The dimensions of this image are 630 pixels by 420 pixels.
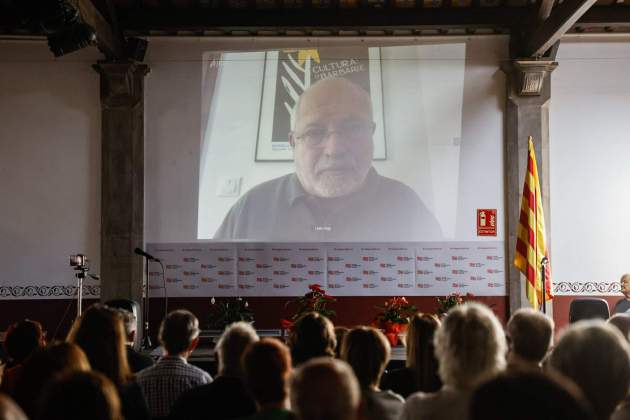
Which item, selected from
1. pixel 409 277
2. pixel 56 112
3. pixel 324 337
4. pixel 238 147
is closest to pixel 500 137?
pixel 409 277

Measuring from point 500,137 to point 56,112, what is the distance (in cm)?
485

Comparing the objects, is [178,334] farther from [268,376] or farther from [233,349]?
[268,376]

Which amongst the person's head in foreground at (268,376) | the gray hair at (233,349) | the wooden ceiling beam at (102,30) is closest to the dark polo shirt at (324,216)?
the wooden ceiling beam at (102,30)

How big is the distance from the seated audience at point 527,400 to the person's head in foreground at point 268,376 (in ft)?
3.89

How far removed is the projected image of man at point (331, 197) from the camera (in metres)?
8.06

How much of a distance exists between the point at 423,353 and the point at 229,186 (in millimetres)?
4932

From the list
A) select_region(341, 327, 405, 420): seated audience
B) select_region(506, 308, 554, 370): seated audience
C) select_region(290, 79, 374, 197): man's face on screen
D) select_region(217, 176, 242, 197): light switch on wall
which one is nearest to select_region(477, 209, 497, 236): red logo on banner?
select_region(290, 79, 374, 197): man's face on screen

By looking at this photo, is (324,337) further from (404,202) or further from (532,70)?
(532,70)

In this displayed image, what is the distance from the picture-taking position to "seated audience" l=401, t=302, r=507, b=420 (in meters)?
2.33

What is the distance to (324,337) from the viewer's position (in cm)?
339

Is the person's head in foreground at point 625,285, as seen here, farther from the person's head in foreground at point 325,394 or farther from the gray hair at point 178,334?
the person's head in foreground at point 325,394

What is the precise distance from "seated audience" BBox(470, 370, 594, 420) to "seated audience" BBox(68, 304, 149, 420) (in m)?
1.99

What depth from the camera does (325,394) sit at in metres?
1.57

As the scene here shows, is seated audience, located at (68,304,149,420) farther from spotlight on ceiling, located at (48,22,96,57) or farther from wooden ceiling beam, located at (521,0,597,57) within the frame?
wooden ceiling beam, located at (521,0,597,57)
